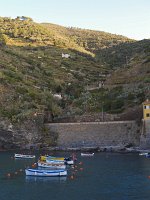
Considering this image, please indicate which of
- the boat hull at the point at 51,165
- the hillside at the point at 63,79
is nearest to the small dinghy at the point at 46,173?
the boat hull at the point at 51,165

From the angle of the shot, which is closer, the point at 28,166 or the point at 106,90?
the point at 28,166

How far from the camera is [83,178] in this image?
58.9 metres

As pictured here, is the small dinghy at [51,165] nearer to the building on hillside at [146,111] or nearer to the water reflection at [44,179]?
the water reflection at [44,179]

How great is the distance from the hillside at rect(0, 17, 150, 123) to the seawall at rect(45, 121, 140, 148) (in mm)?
8972

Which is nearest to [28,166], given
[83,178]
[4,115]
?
[83,178]

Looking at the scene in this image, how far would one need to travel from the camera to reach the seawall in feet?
285

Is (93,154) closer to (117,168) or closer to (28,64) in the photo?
(117,168)

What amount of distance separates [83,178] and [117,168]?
8067 millimetres

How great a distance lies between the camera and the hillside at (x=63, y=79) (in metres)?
104

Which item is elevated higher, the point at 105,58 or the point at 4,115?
the point at 105,58

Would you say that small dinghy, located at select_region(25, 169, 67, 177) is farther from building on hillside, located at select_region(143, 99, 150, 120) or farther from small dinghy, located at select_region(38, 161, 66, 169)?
building on hillside, located at select_region(143, 99, 150, 120)

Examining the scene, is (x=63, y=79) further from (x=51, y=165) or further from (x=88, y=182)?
(x=88, y=182)

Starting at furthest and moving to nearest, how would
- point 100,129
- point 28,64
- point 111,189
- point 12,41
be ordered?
point 12,41, point 28,64, point 100,129, point 111,189

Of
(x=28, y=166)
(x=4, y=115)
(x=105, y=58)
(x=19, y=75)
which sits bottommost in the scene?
(x=28, y=166)
